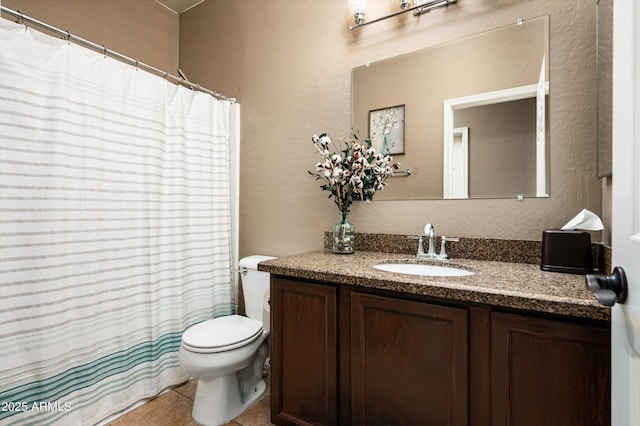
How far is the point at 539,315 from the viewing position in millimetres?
897

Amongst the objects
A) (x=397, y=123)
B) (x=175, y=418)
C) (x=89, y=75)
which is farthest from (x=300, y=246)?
(x=89, y=75)

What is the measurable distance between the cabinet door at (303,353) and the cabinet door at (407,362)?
0.11m

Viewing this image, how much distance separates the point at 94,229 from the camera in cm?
151

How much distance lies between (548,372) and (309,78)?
6.09 feet

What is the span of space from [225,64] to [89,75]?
3.54 ft

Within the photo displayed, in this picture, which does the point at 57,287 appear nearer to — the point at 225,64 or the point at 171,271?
the point at 171,271

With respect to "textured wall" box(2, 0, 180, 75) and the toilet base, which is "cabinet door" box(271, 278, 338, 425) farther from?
"textured wall" box(2, 0, 180, 75)

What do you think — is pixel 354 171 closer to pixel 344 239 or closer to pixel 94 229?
pixel 344 239

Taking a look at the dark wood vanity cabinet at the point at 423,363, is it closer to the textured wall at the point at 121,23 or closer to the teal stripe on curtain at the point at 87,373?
the teal stripe on curtain at the point at 87,373

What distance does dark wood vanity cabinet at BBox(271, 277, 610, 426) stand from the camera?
2.83ft

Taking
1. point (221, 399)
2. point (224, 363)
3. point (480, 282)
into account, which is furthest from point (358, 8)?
point (221, 399)

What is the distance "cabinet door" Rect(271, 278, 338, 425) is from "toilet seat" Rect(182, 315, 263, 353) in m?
0.24

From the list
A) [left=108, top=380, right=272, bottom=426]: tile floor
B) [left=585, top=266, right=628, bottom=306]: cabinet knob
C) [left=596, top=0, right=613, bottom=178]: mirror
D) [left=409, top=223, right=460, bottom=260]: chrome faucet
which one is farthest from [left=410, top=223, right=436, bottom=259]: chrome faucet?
[left=108, top=380, right=272, bottom=426]: tile floor

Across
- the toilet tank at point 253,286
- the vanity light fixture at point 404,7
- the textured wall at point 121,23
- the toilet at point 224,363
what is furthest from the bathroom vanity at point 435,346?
the textured wall at point 121,23
